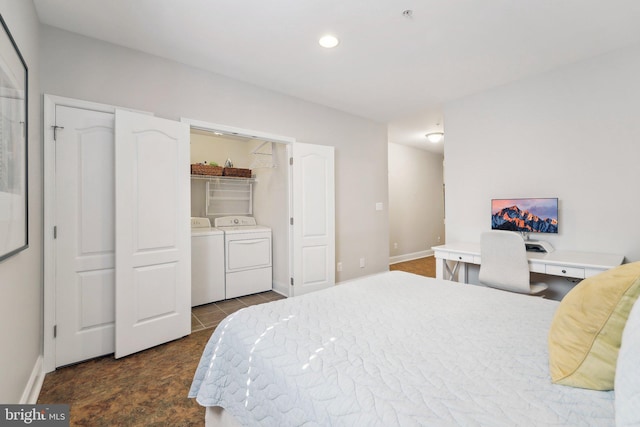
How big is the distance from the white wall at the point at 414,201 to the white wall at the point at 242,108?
1.56m

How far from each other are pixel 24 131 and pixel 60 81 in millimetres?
938

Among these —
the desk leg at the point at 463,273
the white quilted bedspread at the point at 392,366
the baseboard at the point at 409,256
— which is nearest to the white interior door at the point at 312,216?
the desk leg at the point at 463,273

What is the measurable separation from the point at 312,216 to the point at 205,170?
170 centimetres

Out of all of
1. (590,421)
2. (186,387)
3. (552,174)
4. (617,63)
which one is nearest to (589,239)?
(552,174)

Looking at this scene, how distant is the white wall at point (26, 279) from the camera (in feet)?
4.43

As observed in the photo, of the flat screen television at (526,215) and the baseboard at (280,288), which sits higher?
the flat screen television at (526,215)

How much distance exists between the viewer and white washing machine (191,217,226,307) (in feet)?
11.3

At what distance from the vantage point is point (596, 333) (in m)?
0.86

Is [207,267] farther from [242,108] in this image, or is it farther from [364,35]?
[364,35]

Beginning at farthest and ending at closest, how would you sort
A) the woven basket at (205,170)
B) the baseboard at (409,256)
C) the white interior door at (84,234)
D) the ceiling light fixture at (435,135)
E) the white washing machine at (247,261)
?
1. the baseboard at (409,256)
2. the ceiling light fixture at (435,135)
3. the woven basket at (205,170)
4. the white washing machine at (247,261)
5. the white interior door at (84,234)

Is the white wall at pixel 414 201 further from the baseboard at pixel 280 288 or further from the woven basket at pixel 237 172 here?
the woven basket at pixel 237 172

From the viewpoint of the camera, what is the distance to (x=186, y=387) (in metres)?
1.93

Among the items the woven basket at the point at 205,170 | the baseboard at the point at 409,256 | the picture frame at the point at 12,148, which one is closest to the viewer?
the picture frame at the point at 12,148

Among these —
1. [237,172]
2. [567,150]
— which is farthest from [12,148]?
[567,150]
